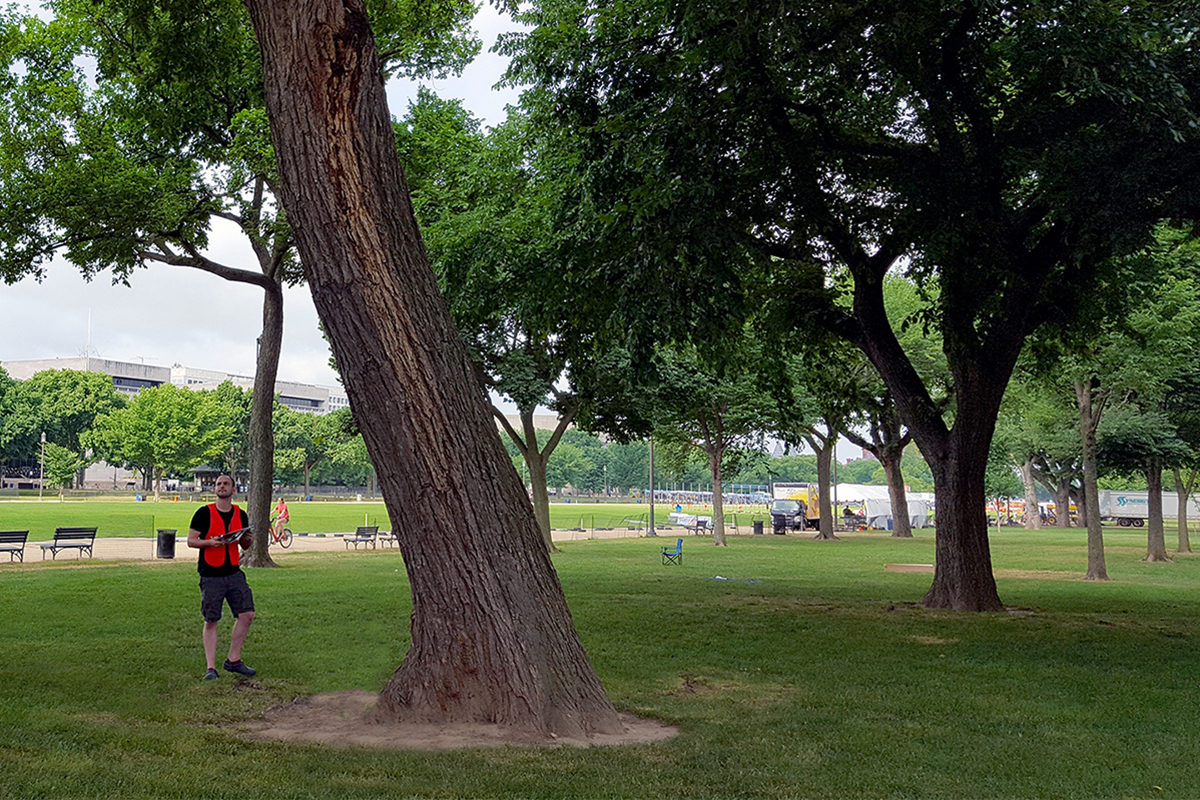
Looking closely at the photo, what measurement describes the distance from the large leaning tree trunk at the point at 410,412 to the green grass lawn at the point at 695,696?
0.93 meters

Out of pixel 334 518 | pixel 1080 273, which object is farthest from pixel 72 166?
pixel 334 518

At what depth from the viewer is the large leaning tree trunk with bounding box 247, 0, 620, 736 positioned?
275 inches

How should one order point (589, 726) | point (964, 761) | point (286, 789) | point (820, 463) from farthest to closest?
point (820, 463) → point (589, 726) → point (964, 761) → point (286, 789)

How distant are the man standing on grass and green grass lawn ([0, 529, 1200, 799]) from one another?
0.41 metres

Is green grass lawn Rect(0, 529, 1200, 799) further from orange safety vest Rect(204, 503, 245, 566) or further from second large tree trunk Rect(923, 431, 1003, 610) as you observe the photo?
orange safety vest Rect(204, 503, 245, 566)

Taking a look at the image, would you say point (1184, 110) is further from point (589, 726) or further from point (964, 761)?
point (589, 726)

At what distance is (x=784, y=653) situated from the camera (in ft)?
35.0

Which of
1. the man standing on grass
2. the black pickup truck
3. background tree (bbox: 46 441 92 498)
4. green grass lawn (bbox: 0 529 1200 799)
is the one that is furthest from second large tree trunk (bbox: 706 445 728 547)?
background tree (bbox: 46 441 92 498)

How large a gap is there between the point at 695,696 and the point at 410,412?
3435 mm

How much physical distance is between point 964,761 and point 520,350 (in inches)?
985

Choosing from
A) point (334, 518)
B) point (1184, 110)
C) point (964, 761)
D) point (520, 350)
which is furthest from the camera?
point (334, 518)

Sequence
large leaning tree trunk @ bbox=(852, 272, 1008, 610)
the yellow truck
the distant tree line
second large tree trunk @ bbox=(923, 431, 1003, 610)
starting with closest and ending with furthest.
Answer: large leaning tree trunk @ bbox=(852, 272, 1008, 610), second large tree trunk @ bbox=(923, 431, 1003, 610), the yellow truck, the distant tree line

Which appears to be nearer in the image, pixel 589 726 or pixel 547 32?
pixel 589 726

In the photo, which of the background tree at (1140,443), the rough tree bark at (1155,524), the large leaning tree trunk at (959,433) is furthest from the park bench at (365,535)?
the rough tree bark at (1155,524)
